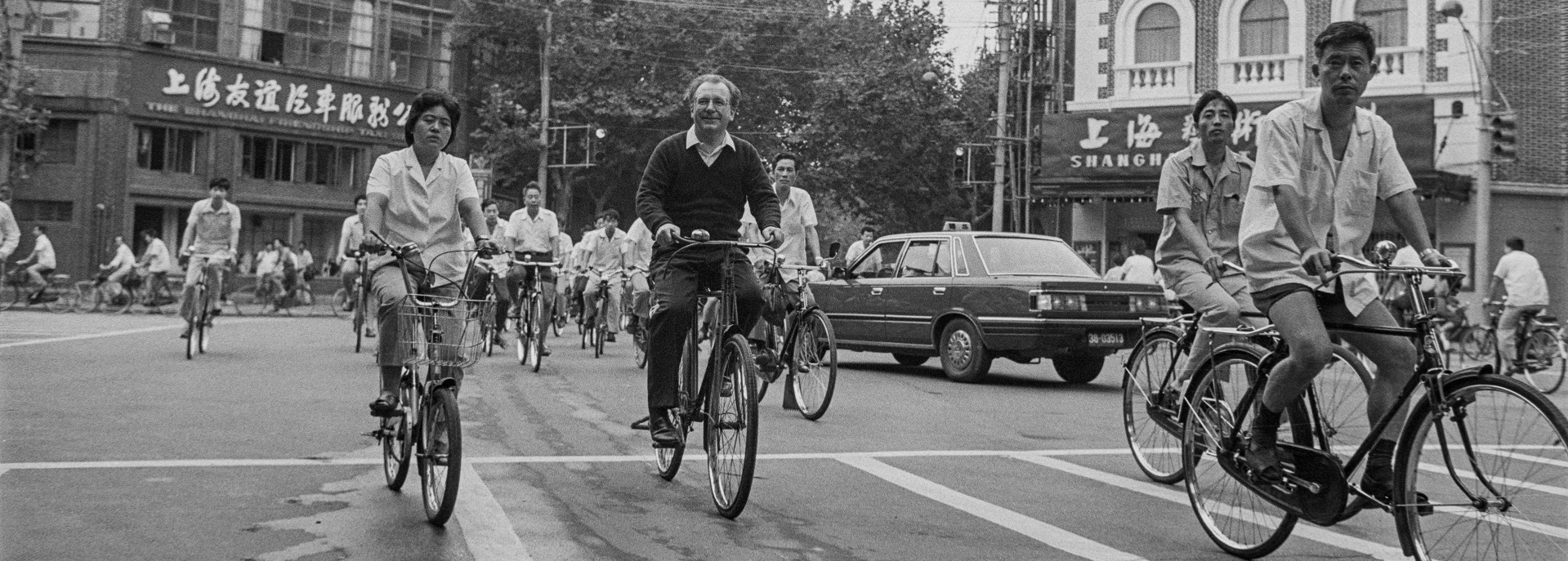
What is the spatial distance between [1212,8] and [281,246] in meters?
20.3

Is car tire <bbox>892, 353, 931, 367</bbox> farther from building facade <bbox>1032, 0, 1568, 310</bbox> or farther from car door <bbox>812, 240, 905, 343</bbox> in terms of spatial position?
building facade <bbox>1032, 0, 1568, 310</bbox>

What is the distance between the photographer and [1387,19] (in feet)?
82.4

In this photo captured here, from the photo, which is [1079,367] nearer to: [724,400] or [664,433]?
[664,433]

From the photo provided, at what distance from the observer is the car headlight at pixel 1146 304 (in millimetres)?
12406

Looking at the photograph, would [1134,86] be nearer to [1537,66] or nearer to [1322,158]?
[1537,66]

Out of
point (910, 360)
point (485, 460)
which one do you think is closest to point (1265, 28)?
point (910, 360)

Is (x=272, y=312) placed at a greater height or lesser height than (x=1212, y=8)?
lesser

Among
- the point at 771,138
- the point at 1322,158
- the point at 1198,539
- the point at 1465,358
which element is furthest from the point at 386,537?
the point at 771,138

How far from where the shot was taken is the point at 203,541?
15.6 ft

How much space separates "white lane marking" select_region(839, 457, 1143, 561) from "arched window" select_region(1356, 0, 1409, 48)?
69.5 feet

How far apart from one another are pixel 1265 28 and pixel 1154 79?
2287 mm

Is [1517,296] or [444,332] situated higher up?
[1517,296]

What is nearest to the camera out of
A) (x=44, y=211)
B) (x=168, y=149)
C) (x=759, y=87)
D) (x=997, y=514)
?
(x=997, y=514)

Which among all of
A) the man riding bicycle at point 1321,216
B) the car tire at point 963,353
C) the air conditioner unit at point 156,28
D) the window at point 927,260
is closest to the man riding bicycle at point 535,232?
the window at point 927,260
